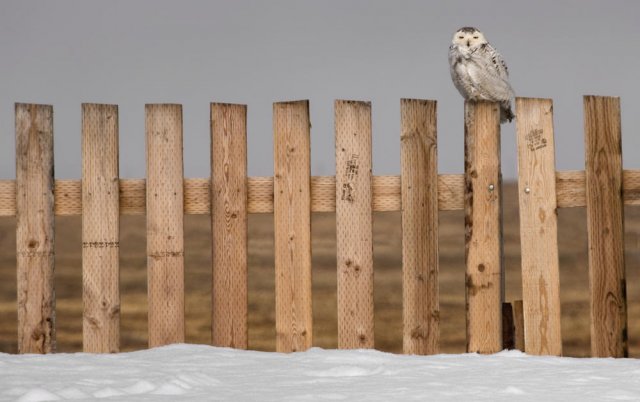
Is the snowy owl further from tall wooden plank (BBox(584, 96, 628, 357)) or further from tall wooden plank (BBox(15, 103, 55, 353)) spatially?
tall wooden plank (BBox(15, 103, 55, 353))

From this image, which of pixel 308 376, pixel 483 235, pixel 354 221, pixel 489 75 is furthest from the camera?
pixel 489 75

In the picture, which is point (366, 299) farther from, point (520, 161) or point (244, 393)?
point (244, 393)

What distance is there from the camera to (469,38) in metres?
6.66

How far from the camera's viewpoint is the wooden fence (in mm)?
5949

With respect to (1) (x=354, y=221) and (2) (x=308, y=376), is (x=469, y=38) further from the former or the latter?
(2) (x=308, y=376)

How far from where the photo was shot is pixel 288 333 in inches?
235

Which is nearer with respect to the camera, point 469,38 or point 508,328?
point 508,328

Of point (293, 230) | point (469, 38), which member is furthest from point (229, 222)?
point (469, 38)

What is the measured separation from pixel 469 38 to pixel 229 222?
215cm

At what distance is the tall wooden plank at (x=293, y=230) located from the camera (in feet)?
19.5

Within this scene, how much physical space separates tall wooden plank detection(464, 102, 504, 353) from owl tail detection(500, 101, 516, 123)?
0.49 meters

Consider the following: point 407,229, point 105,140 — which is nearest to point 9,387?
point 105,140

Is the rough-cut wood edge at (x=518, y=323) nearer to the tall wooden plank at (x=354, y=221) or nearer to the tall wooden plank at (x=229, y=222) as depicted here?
the tall wooden plank at (x=354, y=221)

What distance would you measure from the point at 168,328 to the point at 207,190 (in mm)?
894
